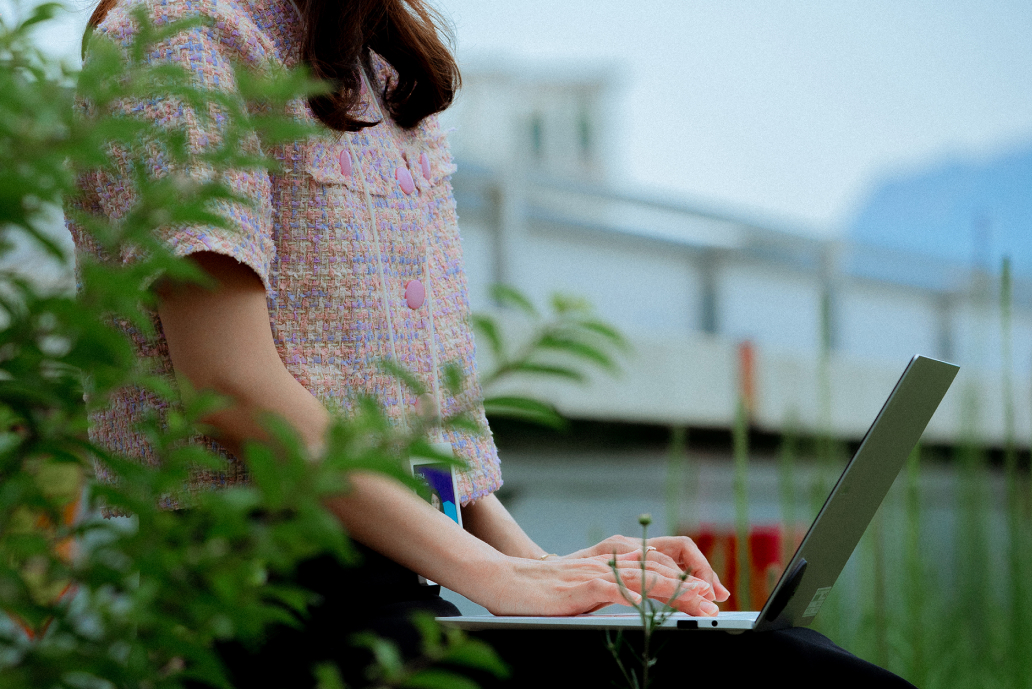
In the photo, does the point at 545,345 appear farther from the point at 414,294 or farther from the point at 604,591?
the point at 414,294

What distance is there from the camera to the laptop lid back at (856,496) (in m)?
0.58

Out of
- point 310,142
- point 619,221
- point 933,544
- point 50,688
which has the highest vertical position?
point 310,142

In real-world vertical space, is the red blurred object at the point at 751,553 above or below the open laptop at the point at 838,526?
below

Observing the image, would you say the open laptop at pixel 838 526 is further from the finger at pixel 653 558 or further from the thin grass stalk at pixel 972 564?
the thin grass stalk at pixel 972 564

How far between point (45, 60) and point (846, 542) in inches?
22.7

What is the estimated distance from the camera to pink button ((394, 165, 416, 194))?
2.62 ft

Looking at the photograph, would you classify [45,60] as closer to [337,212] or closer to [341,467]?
[341,467]

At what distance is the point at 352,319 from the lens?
0.72m

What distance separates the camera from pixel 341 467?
0.24 m

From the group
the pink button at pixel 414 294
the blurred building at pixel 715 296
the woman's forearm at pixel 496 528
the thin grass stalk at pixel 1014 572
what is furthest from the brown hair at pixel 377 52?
the blurred building at pixel 715 296

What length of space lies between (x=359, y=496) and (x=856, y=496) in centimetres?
33

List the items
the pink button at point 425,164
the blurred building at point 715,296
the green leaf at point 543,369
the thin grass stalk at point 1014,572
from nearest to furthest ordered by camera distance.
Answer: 1. the green leaf at point 543,369
2. the pink button at point 425,164
3. the thin grass stalk at point 1014,572
4. the blurred building at point 715,296

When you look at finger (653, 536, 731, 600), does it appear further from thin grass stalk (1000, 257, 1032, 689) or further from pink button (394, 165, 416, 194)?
thin grass stalk (1000, 257, 1032, 689)

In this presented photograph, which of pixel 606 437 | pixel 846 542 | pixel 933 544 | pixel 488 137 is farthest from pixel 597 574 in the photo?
pixel 488 137
